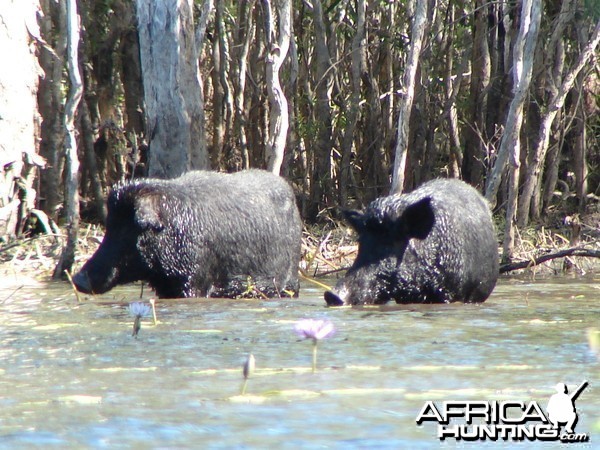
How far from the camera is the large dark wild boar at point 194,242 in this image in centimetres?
778

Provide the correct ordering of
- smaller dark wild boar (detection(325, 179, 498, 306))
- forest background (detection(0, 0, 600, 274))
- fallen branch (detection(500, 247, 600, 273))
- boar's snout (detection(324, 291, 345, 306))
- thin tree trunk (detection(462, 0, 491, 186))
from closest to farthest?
boar's snout (detection(324, 291, 345, 306)) < smaller dark wild boar (detection(325, 179, 498, 306)) < fallen branch (detection(500, 247, 600, 273)) < forest background (detection(0, 0, 600, 274)) < thin tree trunk (detection(462, 0, 491, 186))

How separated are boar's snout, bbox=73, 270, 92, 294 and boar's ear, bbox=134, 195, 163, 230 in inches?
21.8

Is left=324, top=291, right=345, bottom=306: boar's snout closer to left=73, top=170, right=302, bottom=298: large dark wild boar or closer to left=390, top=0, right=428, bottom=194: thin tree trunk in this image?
left=73, top=170, right=302, bottom=298: large dark wild boar

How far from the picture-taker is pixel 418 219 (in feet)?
24.1

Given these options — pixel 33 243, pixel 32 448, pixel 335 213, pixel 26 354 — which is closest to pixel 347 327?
pixel 26 354

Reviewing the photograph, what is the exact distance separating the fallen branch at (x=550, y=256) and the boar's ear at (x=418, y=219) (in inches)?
A: 90.4

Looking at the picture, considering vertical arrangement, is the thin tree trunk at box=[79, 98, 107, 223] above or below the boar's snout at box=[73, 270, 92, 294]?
above

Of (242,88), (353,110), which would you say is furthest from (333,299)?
(242,88)

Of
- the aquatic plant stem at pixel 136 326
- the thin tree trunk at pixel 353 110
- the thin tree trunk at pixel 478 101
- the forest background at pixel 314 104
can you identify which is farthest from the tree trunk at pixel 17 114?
the aquatic plant stem at pixel 136 326

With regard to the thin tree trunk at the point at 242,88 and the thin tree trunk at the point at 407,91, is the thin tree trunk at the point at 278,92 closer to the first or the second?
the thin tree trunk at the point at 407,91

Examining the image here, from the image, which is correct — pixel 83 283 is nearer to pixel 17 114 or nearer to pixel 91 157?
pixel 17 114

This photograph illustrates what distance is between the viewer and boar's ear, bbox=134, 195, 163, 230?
7633 millimetres

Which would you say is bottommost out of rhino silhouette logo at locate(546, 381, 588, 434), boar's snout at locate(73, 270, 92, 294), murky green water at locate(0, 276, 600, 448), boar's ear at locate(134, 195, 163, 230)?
boar's snout at locate(73, 270, 92, 294)

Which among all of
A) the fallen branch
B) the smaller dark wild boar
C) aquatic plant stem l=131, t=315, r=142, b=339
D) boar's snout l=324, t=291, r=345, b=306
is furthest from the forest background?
aquatic plant stem l=131, t=315, r=142, b=339
